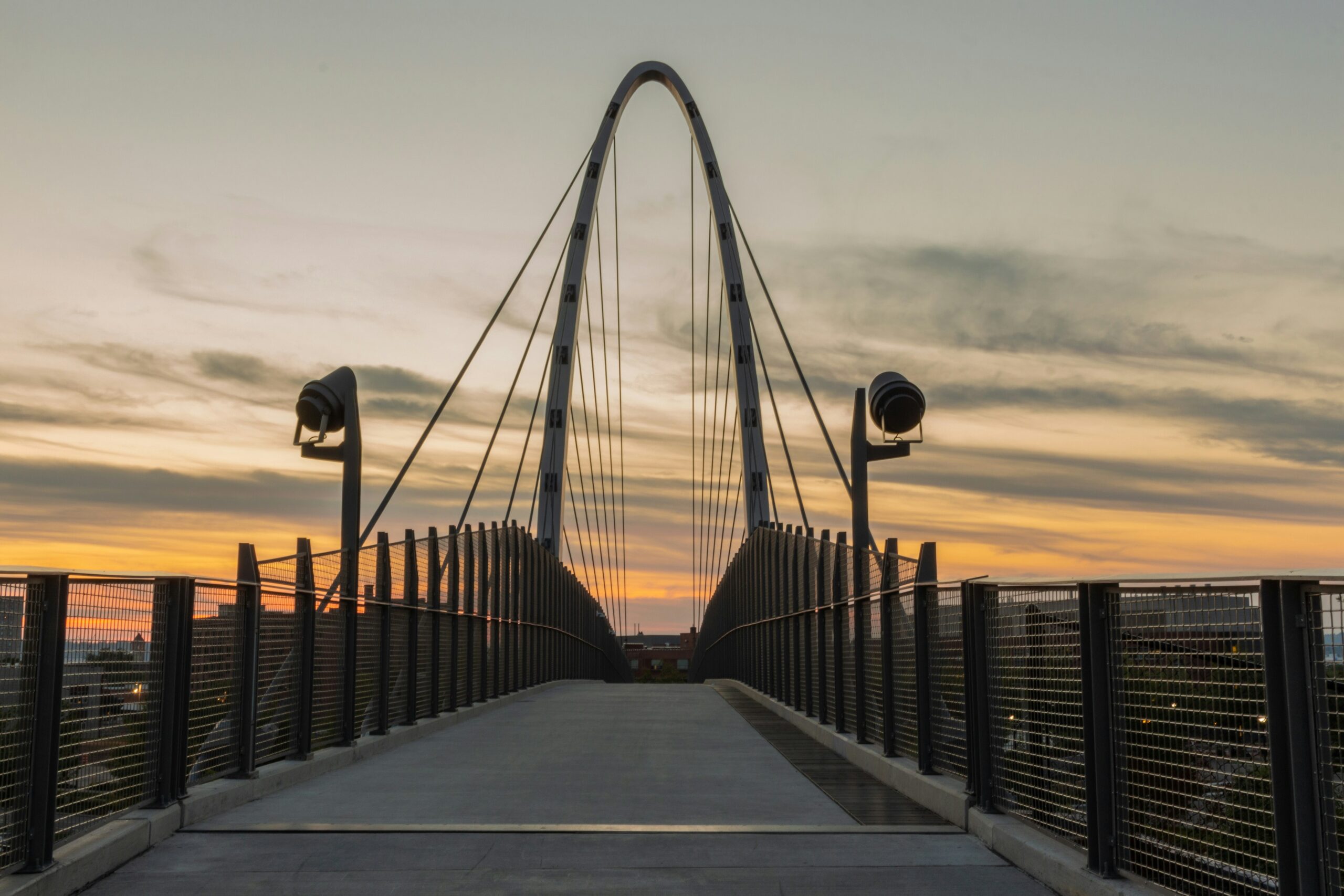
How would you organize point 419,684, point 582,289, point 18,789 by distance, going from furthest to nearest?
point 582,289 < point 419,684 < point 18,789

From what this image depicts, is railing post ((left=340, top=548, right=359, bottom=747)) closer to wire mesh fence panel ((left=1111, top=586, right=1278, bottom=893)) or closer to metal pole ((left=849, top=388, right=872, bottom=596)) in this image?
metal pole ((left=849, top=388, right=872, bottom=596))

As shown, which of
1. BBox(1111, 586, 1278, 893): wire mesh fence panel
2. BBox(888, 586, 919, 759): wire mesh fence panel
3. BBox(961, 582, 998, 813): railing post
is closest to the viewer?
BBox(1111, 586, 1278, 893): wire mesh fence panel

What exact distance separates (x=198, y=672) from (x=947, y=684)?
4.16 metres

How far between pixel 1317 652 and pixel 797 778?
5.76 meters

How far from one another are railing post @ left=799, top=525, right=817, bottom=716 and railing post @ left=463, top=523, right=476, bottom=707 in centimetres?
410

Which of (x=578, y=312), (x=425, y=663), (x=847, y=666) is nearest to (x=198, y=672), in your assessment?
(x=847, y=666)

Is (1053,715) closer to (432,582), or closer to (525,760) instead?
(525,760)

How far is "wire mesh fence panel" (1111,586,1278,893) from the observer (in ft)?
13.5

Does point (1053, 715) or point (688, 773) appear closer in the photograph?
point (1053, 715)

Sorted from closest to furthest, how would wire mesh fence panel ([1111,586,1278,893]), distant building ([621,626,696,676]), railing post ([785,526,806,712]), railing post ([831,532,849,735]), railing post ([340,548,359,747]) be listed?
wire mesh fence panel ([1111,586,1278,893]) → railing post ([340,548,359,747]) → railing post ([831,532,849,735]) → railing post ([785,526,806,712]) → distant building ([621,626,696,676])

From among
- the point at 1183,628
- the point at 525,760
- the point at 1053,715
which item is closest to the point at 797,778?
the point at 525,760

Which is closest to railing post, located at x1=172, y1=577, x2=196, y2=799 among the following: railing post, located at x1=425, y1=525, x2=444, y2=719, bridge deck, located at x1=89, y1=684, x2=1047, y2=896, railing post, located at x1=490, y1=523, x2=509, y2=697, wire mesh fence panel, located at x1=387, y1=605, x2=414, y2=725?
bridge deck, located at x1=89, y1=684, x2=1047, y2=896

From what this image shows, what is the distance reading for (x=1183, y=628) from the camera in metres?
4.52

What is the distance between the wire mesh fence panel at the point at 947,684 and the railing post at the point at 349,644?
4.51m
